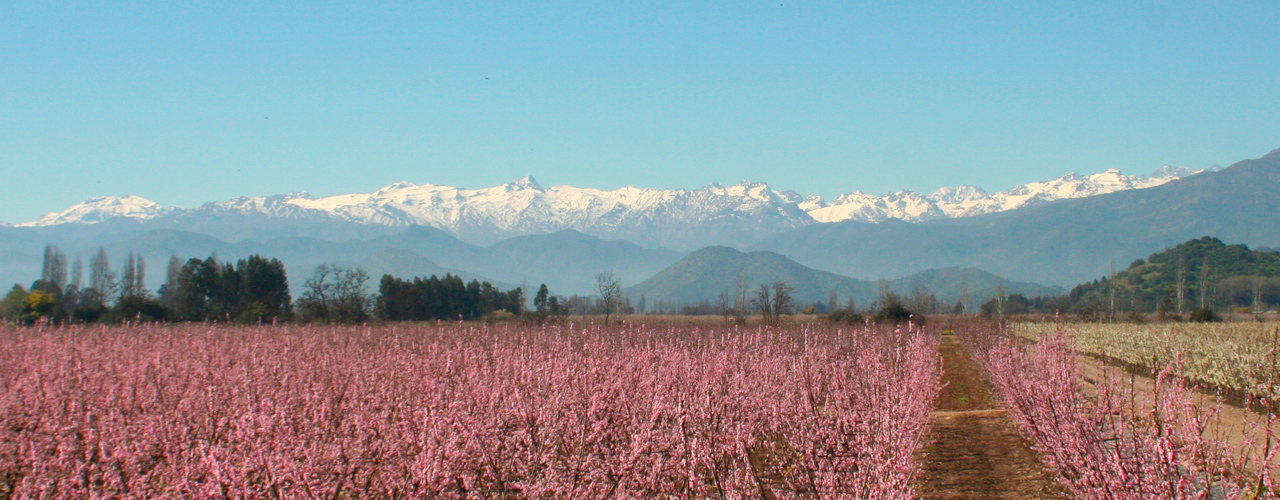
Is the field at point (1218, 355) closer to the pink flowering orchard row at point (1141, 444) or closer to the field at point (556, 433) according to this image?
the pink flowering orchard row at point (1141, 444)

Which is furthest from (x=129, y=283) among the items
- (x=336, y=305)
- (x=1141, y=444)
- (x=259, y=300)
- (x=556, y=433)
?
(x=1141, y=444)

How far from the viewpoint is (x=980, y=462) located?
45.5 ft

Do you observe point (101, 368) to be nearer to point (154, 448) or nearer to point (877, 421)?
Result: point (154, 448)

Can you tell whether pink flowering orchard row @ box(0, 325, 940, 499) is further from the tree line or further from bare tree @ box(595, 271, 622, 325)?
bare tree @ box(595, 271, 622, 325)

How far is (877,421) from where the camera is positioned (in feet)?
27.0

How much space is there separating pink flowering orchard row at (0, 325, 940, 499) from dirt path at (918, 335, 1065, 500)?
1.73 m

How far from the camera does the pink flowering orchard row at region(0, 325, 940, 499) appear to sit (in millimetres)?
6281

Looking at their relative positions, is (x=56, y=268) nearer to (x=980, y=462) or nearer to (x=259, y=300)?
(x=259, y=300)

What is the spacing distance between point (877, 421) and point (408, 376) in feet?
17.8

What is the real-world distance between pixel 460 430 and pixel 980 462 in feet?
34.3

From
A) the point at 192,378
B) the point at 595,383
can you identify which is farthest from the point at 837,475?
the point at 192,378

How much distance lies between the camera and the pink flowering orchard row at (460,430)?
20.6ft

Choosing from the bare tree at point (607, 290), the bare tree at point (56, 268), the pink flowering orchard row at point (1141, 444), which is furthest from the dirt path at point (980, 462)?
the bare tree at point (56, 268)

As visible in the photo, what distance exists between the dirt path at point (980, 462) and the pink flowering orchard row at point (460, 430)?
1732mm
